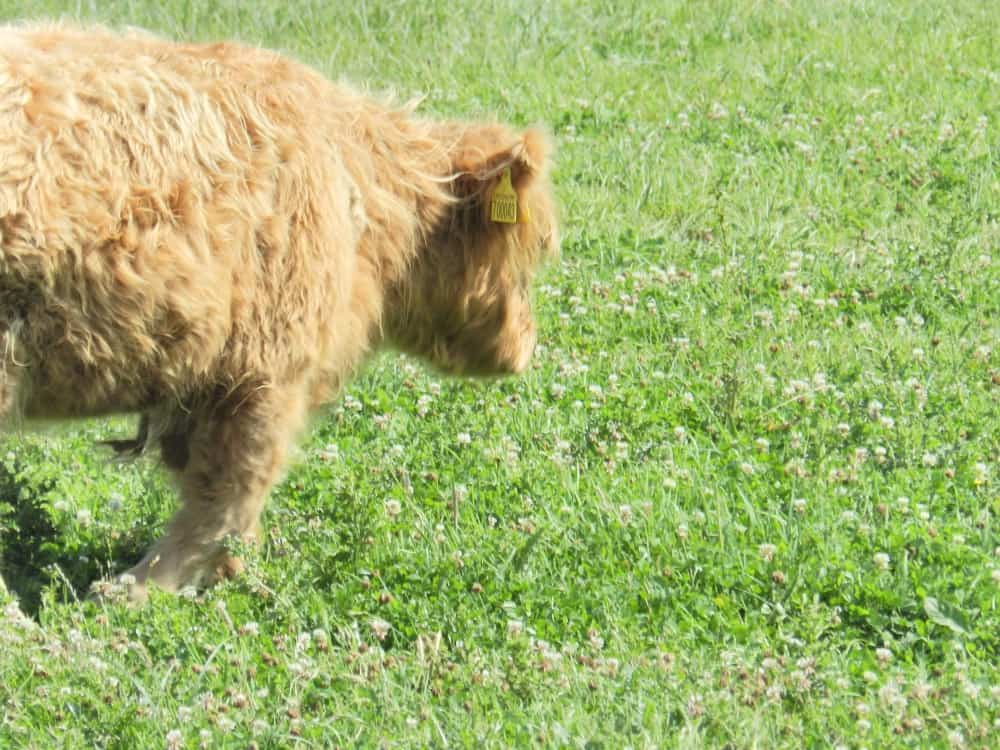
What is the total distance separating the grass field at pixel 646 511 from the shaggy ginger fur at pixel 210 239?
0.47 m

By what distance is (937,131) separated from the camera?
9.75 metres

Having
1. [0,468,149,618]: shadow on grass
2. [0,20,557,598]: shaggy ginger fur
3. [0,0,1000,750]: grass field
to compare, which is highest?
[0,20,557,598]: shaggy ginger fur

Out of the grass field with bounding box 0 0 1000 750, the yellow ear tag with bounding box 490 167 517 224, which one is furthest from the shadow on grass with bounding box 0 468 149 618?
the yellow ear tag with bounding box 490 167 517 224

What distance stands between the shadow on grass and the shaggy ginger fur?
28 cm

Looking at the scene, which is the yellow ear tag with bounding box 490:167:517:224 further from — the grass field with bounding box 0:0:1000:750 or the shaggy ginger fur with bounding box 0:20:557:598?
the grass field with bounding box 0:0:1000:750

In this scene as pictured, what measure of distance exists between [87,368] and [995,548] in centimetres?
299

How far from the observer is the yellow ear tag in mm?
5688

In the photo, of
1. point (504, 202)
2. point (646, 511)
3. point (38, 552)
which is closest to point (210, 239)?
point (504, 202)

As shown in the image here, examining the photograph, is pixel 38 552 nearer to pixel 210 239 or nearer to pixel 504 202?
pixel 210 239

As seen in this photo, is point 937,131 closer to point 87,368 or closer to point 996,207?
point 996,207

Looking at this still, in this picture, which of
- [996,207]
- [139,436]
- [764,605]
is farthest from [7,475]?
[996,207]

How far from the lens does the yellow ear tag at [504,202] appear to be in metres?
5.69

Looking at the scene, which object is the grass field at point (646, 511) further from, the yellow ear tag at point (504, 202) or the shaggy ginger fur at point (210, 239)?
the yellow ear tag at point (504, 202)

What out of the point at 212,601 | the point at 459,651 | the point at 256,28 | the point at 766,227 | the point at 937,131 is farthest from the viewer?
the point at 256,28
